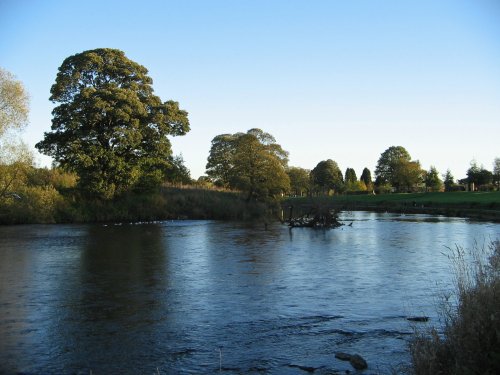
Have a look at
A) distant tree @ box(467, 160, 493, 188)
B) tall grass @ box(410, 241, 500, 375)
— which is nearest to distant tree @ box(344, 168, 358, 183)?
distant tree @ box(467, 160, 493, 188)

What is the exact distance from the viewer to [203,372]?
723 centimetres

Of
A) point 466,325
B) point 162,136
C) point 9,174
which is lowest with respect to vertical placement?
point 466,325

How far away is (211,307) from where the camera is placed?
11078mm

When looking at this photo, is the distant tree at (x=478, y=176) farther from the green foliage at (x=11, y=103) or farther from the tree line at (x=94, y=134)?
the green foliage at (x=11, y=103)

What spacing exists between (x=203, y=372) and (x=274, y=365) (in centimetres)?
111

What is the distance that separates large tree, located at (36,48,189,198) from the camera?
38875 mm

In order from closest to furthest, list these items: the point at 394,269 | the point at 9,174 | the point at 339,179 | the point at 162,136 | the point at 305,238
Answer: the point at 394,269 → the point at 305,238 → the point at 9,174 → the point at 162,136 → the point at 339,179

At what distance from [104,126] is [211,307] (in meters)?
32.4

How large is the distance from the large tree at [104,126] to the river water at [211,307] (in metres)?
18.9

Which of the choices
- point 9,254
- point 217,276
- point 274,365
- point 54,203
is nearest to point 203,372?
point 274,365

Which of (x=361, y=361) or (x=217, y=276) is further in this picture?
(x=217, y=276)

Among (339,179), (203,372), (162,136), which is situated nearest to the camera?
(203,372)

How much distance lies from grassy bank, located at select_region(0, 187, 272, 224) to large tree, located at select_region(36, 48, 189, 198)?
5.05 feet

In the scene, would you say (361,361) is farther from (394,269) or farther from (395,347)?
(394,269)
